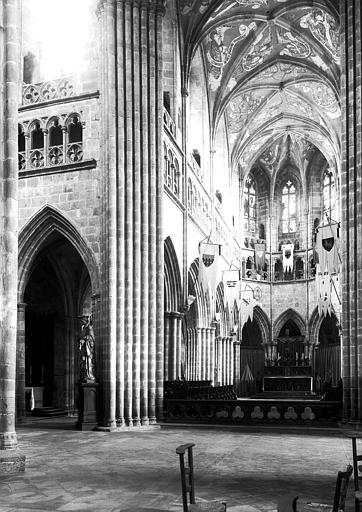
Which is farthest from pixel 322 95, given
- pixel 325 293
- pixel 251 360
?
pixel 251 360

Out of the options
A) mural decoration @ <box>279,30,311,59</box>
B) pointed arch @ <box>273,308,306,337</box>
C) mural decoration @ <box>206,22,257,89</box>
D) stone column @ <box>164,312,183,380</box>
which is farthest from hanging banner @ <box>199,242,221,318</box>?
pointed arch @ <box>273,308,306,337</box>

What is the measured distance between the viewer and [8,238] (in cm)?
1152

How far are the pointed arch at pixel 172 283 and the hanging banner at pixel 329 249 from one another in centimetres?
547

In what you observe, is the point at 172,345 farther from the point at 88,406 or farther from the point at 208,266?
the point at 88,406

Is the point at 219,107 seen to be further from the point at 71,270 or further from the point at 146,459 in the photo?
the point at 146,459

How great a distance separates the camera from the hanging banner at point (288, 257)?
48.2 meters

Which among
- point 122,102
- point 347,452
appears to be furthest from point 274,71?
point 347,452

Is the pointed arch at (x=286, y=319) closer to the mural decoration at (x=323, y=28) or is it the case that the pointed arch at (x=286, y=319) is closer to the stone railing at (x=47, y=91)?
the mural decoration at (x=323, y=28)

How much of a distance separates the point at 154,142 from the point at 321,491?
1359 centimetres

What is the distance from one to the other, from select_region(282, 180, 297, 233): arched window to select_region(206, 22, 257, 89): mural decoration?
17.2 metres

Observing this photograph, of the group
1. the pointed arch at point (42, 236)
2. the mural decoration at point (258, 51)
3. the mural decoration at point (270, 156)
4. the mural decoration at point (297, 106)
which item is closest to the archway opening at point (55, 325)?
the pointed arch at point (42, 236)

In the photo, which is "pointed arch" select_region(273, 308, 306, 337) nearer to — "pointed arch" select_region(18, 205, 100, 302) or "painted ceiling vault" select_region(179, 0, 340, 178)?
"painted ceiling vault" select_region(179, 0, 340, 178)

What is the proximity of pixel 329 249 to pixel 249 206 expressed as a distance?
26024 mm

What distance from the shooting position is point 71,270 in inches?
1055
